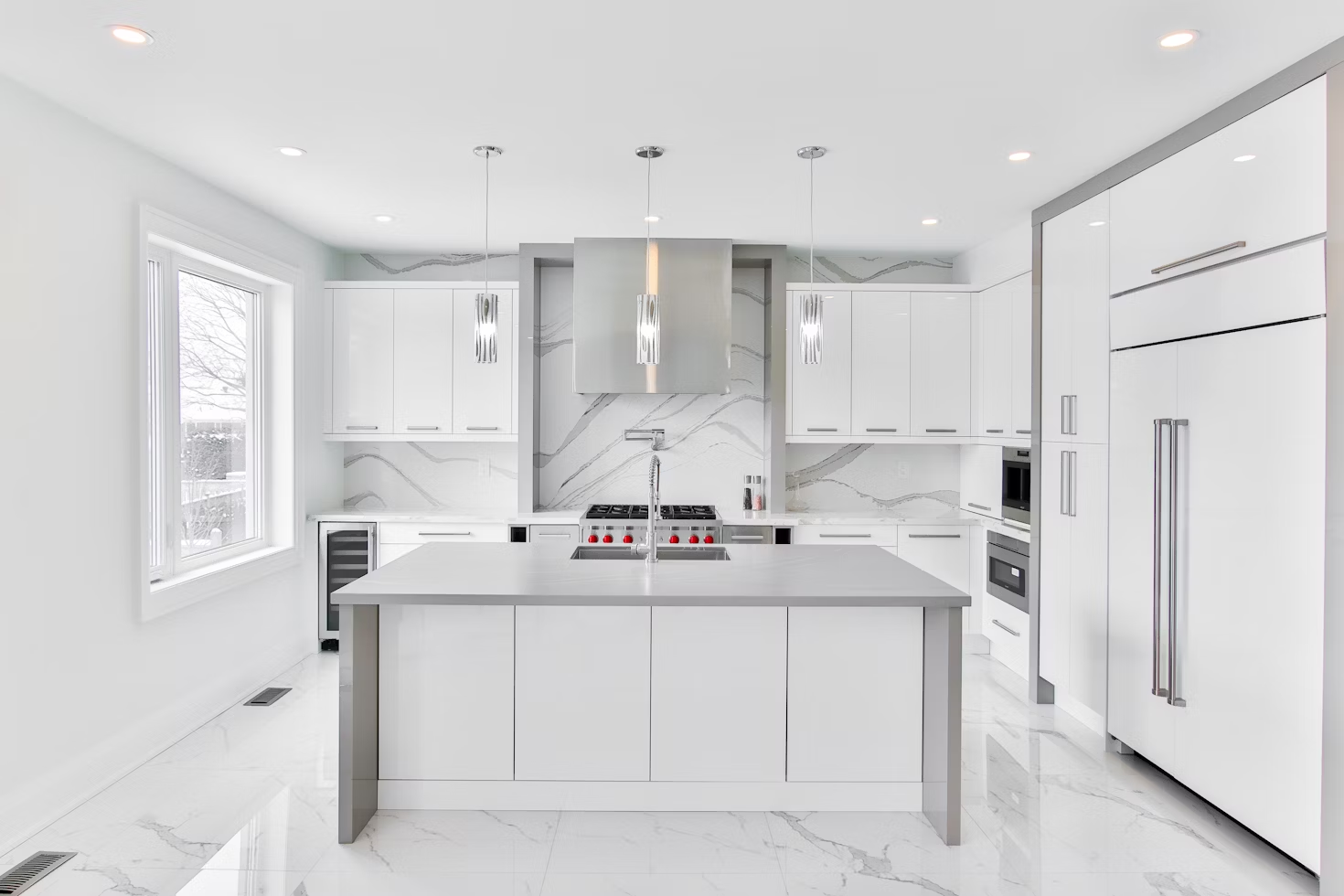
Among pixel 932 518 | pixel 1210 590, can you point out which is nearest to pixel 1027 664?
pixel 932 518

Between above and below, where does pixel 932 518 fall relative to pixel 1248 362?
below

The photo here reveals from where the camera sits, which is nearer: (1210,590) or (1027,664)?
(1210,590)

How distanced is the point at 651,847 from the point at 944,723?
1047 millimetres

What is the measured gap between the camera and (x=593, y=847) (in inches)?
99.4

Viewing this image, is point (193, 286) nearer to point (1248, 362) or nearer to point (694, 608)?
point (694, 608)

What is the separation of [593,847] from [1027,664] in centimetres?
265

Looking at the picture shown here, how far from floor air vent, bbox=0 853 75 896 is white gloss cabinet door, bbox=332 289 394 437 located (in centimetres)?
285

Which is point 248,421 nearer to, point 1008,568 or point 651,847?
point 651,847

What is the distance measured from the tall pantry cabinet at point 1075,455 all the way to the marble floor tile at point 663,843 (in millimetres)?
1788

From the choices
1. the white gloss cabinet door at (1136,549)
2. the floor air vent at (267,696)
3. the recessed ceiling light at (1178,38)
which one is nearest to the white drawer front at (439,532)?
the floor air vent at (267,696)

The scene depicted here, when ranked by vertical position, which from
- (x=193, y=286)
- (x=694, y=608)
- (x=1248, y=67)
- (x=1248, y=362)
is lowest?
(x=694, y=608)

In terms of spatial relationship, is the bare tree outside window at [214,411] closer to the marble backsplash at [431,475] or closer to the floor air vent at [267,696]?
the floor air vent at [267,696]

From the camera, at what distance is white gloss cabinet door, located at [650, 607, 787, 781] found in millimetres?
2730

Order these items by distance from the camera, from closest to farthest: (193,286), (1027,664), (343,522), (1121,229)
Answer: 1. (1121,229)
2. (193,286)
3. (1027,664)
4. (343,522)
